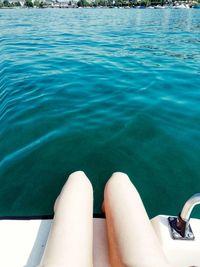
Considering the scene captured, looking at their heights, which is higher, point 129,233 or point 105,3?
point 129,233

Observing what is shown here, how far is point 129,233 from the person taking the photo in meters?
2.09

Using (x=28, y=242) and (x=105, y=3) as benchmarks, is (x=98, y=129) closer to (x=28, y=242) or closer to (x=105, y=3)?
(x=28, y=242)

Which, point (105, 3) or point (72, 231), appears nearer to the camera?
point (72, 231)

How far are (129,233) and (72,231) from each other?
0.45 meters

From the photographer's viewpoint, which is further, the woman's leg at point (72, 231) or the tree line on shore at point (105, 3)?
the tree line on shore at point (105, 3)

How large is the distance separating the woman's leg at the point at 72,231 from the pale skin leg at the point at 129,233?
200 mm

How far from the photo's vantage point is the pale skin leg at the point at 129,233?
1866 millimetres

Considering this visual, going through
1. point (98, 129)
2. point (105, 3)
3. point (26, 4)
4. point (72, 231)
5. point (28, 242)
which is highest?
point (72, 231)

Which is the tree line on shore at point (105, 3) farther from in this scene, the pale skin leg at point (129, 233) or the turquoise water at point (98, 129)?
the pale skin leg at point (129, 233)

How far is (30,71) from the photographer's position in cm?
884

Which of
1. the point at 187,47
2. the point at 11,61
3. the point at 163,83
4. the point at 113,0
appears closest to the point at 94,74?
the point at 163,83

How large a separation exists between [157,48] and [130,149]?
31.0 feet

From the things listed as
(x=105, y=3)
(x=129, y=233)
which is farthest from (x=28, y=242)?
(x=105, y=3)

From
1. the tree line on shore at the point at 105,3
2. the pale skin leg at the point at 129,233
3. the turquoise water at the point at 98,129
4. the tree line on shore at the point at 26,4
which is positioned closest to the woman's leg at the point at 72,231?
the pale skin leg at the point at 129,233
